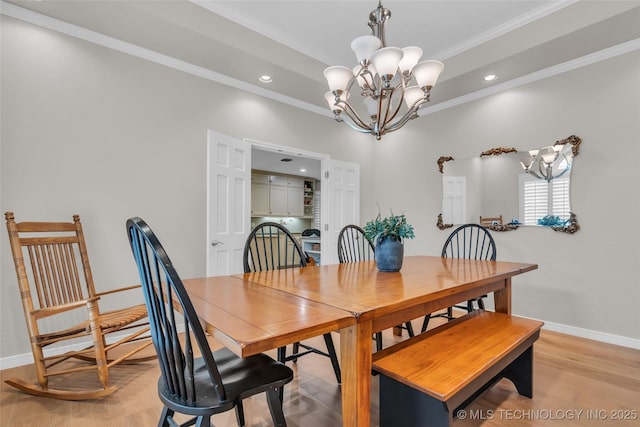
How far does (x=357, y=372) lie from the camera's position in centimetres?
110

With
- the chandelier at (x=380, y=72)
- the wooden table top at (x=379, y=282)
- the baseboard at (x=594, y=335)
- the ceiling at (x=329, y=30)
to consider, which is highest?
the ceiling at (x=329, y=30)

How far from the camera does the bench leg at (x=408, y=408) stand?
1140 mm

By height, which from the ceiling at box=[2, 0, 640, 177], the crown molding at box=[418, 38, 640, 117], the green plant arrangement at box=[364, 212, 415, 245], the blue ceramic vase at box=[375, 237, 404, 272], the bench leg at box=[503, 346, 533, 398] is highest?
the ceiling at box=[2, 0, 640, 177]

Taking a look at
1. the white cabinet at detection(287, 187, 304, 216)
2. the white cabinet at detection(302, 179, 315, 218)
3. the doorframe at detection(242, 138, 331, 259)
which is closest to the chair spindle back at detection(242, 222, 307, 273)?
the doorframe at detection(242, 138, 331, 259)

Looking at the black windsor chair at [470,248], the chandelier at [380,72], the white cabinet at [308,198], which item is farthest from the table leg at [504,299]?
the white cabinet at [308,198]

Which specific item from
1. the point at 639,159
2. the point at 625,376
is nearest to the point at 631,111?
the point at 639,159

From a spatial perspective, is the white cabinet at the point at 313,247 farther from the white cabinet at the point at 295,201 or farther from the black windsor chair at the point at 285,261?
the black windsor chair at the point at 285,261

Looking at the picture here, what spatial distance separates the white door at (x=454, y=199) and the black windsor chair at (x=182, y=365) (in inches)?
A: 131

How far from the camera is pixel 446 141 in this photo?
4.06 meters

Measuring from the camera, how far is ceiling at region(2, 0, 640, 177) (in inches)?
96.1

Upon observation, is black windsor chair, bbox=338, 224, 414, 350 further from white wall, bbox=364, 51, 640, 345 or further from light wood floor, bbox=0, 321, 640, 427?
white wall, bbox=364, 51, 640, 345

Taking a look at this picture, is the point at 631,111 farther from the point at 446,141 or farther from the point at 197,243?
the point at 197,243

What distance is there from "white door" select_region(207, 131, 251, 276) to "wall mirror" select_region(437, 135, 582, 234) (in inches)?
100

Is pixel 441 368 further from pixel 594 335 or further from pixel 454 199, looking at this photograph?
pixel 454 199
